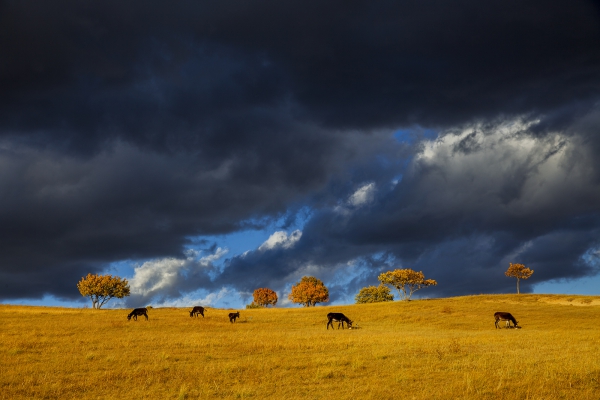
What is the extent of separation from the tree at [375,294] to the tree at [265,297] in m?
30.8

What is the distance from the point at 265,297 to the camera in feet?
476

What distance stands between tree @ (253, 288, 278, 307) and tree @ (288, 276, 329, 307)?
1435cm

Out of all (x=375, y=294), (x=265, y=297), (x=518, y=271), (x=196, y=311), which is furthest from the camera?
(x=265, y=297)

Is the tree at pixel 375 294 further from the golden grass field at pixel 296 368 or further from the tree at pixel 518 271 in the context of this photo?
the golden grass field at pixel 296 368

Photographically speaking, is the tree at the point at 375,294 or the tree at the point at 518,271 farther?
the tree at the point at 375,294

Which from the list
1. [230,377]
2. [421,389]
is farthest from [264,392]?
[421,389]

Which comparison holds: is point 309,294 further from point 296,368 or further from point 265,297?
point 296,368

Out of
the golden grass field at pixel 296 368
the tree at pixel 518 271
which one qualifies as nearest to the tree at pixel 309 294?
the tree at pixel 518 271

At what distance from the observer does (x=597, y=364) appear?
68.5ft

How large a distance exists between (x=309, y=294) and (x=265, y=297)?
22789 millimetres

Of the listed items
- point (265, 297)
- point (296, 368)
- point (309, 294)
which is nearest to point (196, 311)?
point (296, 368)

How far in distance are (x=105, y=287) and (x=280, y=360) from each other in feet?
332

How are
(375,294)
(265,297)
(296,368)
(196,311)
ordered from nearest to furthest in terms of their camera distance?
(296,368) < (196,311) < (375,294) < (265,297)

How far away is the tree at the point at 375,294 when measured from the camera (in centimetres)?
12438
